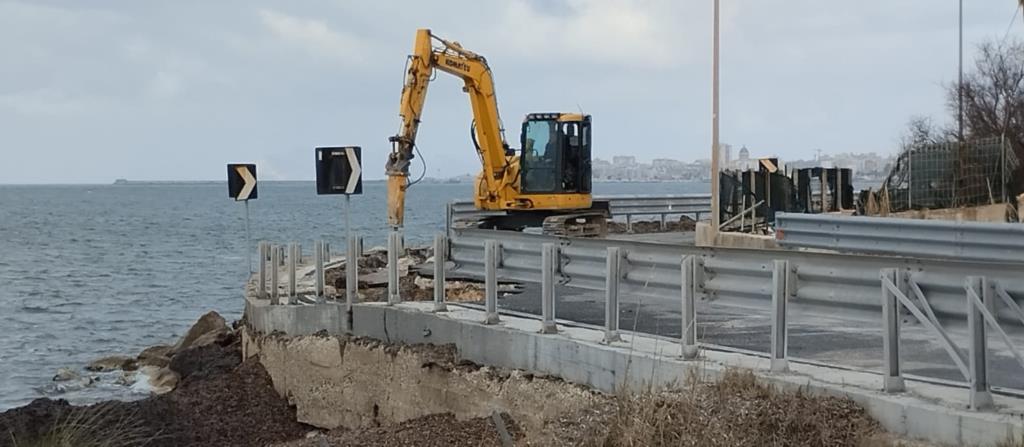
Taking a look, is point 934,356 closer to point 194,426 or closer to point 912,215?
point 194,426

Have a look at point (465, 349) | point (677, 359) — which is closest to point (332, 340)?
point (465, 349)

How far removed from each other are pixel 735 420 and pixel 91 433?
19.3 ft

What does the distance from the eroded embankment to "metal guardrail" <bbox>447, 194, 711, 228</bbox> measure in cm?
1092

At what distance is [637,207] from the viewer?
33781 mm

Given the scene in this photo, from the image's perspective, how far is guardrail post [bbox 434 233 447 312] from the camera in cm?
1193

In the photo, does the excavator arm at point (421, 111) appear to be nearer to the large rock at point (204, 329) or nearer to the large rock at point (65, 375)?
the large rock at point (204, 329)

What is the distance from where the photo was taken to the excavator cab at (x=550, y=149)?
941 inches

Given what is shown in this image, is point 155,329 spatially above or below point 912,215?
below

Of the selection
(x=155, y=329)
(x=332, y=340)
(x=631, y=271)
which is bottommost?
(x=155, y=329)

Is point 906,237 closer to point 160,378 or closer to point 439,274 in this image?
point 439,274

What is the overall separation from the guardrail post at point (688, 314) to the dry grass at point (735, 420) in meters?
1.22

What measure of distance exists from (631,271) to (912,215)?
700 inches

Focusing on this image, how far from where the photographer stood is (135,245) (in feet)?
213

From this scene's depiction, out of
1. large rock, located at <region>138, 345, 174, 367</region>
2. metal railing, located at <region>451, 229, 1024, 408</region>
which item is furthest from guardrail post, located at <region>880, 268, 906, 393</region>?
large rock, located at <region>138, 345, 174, 367</region>
